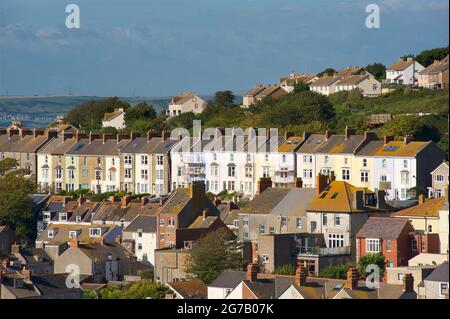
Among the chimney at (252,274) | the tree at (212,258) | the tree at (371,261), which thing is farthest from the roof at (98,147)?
Answer: the chimney at (252,274)

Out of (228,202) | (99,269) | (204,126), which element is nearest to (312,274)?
(99,269)

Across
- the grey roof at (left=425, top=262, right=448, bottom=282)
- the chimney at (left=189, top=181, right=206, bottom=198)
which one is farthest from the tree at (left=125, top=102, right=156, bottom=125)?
the grey roof at (left=425, top=262, right=448, bottom=282)

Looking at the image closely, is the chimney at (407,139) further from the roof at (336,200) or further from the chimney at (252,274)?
the chimney at (252,274)

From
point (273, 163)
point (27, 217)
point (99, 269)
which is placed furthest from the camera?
point (273, 163)

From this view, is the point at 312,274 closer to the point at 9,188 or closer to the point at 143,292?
the point at 143,292

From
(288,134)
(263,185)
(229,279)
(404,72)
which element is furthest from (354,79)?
(229,279)

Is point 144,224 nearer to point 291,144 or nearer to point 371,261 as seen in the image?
point 371,261
